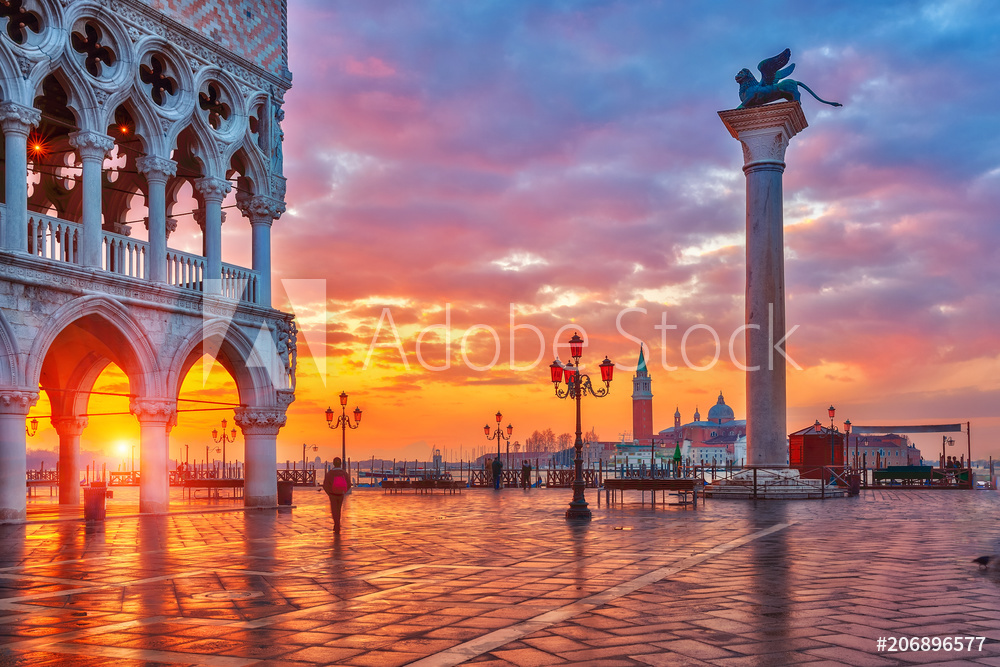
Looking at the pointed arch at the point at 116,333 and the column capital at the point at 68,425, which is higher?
the pointed arch at the point at 116,333

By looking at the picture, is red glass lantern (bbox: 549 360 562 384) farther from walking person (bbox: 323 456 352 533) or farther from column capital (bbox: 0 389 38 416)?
column capital (bbox: 0 389 38 416)

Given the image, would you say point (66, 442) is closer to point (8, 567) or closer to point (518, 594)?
point (8, 567)

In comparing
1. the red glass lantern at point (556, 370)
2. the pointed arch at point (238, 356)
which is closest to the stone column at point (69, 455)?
the pointed arch at point (238, 356)

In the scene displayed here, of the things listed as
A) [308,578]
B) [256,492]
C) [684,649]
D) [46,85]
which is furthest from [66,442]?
[684,649]

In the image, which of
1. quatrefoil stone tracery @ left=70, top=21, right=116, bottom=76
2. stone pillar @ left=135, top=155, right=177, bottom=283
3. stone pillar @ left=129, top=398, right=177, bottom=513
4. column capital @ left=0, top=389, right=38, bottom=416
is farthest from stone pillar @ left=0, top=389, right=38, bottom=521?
quatrefoil stone tracery @ left=70, top=21, right=116, bottom=76

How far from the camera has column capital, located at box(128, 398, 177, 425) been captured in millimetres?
20047

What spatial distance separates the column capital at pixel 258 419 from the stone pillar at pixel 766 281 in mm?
13108

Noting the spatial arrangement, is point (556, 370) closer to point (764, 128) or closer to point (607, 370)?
point (607, 370)

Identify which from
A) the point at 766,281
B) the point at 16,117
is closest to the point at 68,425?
the point at 16,117

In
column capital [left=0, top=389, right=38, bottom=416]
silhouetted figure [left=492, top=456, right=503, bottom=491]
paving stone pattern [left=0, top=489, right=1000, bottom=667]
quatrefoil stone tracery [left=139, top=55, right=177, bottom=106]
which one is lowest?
silhouetted figure [left=492, top=456, right=503, bottom=491]

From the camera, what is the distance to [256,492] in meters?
23.5

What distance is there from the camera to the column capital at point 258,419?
23438 mm

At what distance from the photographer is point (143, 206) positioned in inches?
A: 1009

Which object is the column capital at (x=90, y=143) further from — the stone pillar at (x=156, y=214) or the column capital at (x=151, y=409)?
the column capital at (x=151, y=409)
